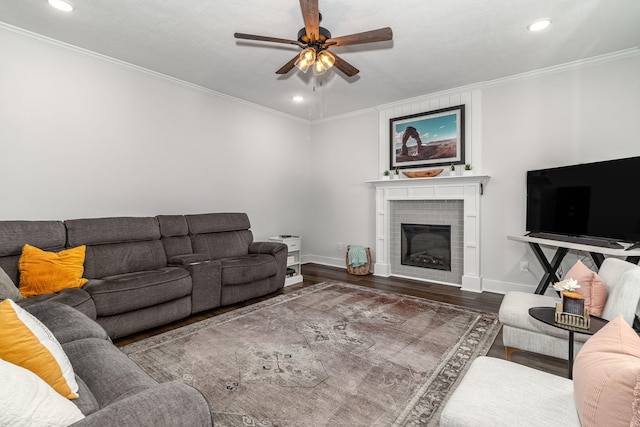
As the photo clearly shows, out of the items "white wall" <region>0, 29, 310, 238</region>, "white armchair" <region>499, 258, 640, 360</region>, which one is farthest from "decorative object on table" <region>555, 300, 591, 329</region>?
"white wall" <region>0, 29, 310, 238</region>

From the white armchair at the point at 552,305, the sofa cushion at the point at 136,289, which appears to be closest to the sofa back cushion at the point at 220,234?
the sofa cushion at the point at 136,289

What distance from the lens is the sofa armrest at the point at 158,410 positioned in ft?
2.88

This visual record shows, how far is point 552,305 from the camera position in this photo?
7.65 feet

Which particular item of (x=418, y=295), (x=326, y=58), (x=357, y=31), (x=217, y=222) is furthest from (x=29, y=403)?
(x=418, y=295)

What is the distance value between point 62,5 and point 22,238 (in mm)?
1948

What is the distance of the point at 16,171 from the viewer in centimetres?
297

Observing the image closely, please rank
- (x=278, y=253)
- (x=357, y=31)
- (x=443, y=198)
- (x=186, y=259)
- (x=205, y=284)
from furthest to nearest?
(x=443, y=198)
(x=278, y=253)
(x=186, y=259)
(x=205, y=284)
(x=357, y=31)

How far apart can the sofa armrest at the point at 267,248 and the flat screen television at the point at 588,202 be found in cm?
304

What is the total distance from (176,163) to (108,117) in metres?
0.89

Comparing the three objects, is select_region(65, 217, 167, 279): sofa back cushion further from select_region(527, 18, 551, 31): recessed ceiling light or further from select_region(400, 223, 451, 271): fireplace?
select_region(527, 18, 551, 31): recessed ceiling light

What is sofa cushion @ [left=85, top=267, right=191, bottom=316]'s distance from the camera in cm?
263

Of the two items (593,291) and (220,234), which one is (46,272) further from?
(593,291)

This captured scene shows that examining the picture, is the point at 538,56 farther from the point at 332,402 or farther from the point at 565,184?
the point at 332,402

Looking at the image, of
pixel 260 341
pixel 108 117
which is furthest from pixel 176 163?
pixel 260 341
